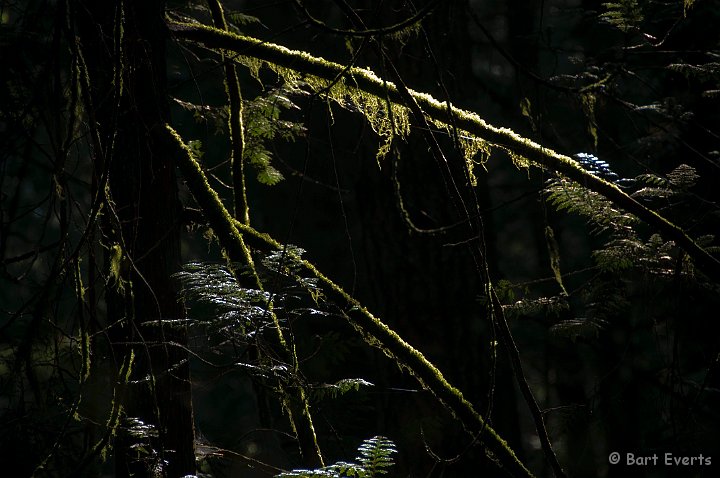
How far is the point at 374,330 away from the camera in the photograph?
104 inches

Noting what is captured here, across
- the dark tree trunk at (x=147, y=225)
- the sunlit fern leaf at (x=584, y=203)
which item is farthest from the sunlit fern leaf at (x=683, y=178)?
the dark tree trunk at (x=147, y=225)

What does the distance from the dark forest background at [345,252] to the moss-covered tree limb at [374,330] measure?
53 millimetres

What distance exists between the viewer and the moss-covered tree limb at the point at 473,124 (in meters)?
2.64

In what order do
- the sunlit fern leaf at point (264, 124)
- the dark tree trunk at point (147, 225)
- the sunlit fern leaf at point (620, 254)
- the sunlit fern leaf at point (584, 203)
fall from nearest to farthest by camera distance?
the dark tree trunk at point (147, 225) → the sunlit fern leaf at point (584, 203) → the sunlit fern leaf at point (620, 254) → the sunlit fern leaf at point (264, 124)

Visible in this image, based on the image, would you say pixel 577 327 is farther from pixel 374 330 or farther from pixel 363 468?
pixel 363 468

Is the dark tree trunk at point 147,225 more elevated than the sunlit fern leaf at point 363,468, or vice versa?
the dark tree trunk at point 147,225

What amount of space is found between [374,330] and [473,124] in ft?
3.07

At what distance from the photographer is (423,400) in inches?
223

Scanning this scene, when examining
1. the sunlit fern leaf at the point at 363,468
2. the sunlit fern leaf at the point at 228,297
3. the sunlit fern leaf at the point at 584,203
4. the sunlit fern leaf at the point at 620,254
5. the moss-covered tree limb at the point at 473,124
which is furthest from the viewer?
the sunlit fern leaf at the point at 620,254

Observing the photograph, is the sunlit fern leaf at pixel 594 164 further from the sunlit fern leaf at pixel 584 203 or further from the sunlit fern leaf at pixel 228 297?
the sunlit fern leaf at pixel 228 297

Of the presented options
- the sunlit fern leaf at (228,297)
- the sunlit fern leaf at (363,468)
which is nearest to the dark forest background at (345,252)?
the sunlit fern leaf at (228,297)

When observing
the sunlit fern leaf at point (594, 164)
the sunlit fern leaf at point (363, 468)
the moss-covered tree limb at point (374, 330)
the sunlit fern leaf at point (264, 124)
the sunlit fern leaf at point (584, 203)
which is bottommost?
the sunlit fern leaf at point (363, 468)

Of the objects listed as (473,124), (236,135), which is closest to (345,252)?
(236,135)

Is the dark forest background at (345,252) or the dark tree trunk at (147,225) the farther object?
the dark tree trunk at (147,225)
